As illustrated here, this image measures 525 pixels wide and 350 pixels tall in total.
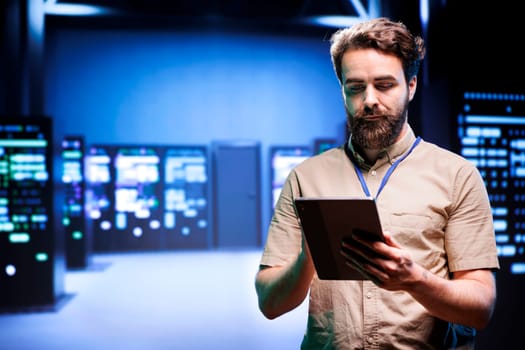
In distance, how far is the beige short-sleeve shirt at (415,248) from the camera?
1329 millimetres

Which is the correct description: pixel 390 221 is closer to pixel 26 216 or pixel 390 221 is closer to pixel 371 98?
pixel 371 98

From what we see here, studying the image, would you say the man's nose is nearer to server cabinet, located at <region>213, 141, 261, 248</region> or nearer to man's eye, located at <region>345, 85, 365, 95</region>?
man's eye, located at <region>345, 85, 365, 95</region>

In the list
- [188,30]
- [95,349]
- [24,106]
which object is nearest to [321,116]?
[188,30]

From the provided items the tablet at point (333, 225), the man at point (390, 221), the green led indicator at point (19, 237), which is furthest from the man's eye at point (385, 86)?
the green led indicator at point (19, 237)

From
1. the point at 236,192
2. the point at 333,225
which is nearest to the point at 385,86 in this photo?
the point at 333,225

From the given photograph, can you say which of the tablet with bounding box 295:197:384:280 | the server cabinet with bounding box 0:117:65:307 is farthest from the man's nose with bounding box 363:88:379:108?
the server cabinet with bounding box 0:117:65:307

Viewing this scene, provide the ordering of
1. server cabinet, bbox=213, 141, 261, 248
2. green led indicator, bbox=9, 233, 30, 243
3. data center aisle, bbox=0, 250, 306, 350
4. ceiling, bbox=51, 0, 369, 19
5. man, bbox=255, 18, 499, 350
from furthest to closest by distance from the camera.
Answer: server cabinet, bbox=213, 141, 261, 248, ceiling, bbox=51, 0, 369, 19, green led indicator, bbox=9, 233, 30, 243, data center aisle, bbox=0, 250, 306, 350, man, bbox=255, 18, 499, 350

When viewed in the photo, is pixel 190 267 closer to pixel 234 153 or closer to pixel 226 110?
pixel 234 153

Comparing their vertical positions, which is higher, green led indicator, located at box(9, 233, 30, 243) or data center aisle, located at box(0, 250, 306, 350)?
green led indicator, located at box(9, 233, 30, 243)

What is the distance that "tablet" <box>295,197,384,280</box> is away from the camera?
107cm

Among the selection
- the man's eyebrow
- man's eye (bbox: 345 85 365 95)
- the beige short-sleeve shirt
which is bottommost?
the beige short-sleeve shirt

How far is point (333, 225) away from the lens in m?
1.13

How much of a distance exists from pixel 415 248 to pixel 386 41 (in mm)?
602

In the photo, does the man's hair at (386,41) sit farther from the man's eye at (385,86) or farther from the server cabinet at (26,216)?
the server cabinet at (26,216)
